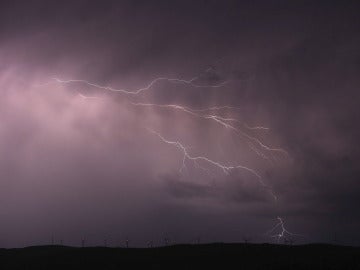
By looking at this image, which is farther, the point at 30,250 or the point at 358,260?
the point at 30,250

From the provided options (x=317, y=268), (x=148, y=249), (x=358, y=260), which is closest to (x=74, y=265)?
(x=148, y=249)

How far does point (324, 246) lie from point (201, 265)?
1795 cm

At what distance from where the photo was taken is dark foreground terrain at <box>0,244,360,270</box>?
54188 mm

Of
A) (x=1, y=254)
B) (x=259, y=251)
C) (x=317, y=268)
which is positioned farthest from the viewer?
(x=1, y=254)

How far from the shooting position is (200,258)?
59.6m

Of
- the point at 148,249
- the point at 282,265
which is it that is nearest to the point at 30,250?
the point at 148,249

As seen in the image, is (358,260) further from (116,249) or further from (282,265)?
(116,249)

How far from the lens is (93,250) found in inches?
2522

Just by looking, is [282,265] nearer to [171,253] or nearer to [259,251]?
[259,251]

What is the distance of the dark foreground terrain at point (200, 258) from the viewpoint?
54188 millimetres

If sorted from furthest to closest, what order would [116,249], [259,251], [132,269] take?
[116,249] < [259,251] < [132,269]

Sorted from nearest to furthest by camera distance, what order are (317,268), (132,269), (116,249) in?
(317,268)
(132,269)
(116,249)

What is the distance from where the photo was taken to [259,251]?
60969 millimetres

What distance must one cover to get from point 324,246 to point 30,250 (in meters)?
38.6
